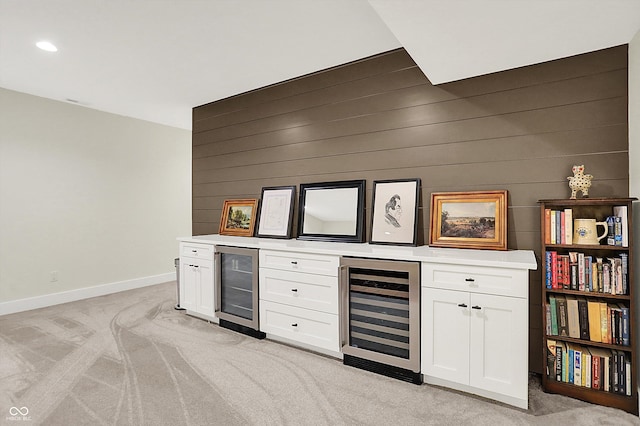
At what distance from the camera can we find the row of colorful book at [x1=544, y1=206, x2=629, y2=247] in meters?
2.05

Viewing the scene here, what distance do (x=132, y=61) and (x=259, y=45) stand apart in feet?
4.18

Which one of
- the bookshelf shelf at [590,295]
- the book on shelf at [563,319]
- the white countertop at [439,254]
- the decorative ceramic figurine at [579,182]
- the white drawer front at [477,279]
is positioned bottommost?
the book on shelf at [563,319]

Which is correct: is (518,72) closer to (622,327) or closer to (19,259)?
(622,327)

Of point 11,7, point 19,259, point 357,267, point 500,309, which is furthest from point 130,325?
point 500,309

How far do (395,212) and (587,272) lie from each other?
136 cm

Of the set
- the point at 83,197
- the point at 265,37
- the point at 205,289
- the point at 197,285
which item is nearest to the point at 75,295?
the point at 83,197

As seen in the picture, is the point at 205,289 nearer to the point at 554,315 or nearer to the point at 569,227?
the point at 554,315

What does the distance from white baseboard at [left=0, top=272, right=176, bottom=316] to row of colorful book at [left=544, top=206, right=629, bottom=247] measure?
5.35 m

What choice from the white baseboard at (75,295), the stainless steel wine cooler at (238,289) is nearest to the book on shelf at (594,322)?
the stainless steel wine cooler at (238,289)

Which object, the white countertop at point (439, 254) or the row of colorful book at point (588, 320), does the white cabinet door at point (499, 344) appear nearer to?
the white countertop at point (439, 254)

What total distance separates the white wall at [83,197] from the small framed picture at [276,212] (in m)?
2.62

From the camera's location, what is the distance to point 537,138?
2.49 metres

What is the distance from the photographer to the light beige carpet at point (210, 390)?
197 centimetres

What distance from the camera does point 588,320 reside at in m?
2.12
